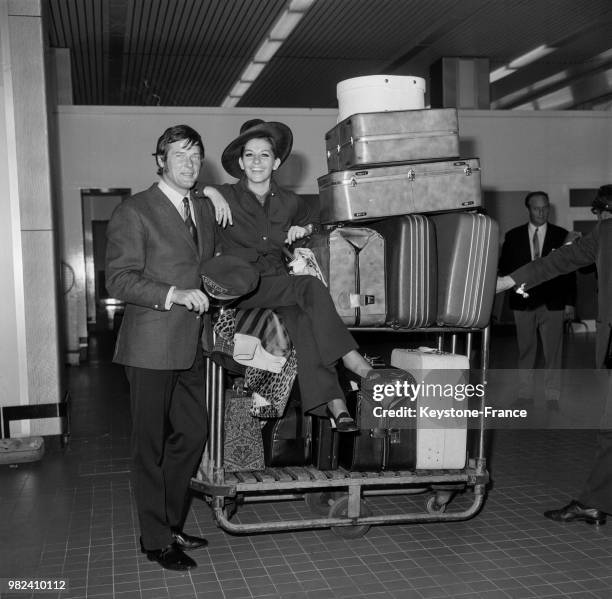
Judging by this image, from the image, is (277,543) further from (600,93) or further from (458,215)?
(600,93)

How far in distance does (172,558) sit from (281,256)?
1.60 metres

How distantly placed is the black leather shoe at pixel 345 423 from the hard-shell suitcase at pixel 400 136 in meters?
1.32

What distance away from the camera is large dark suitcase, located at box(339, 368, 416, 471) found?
3832 mm

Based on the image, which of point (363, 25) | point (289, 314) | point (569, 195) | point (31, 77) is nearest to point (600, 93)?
point (569, 195)

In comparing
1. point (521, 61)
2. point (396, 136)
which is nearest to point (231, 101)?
point (521, 61)

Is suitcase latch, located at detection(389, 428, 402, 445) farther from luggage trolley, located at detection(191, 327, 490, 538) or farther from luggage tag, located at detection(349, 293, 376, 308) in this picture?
luggage tag, located at detection(349, 293, 376, 308)

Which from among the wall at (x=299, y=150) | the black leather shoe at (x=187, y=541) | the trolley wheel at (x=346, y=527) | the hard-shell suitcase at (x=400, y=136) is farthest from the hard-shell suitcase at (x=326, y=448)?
the wall at (x=299, y=150)

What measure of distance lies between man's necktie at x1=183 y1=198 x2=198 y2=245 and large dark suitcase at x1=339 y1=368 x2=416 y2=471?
1.08 m

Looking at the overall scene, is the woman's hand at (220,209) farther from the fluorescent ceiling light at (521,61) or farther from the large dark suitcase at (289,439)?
the fluorescent ceiling light at (521,61)

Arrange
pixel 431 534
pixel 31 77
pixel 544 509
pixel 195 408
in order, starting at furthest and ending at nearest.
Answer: pixel 31 77 → pixel 544 509 → pixel 431 534 → pixel 195 408

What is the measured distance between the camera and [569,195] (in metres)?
13.1

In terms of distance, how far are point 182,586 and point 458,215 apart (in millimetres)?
2222

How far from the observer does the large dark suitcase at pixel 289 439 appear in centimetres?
398

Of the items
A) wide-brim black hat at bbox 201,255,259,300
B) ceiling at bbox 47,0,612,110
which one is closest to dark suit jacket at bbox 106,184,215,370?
wide-brim black hat at bbox 201,255,259,300
